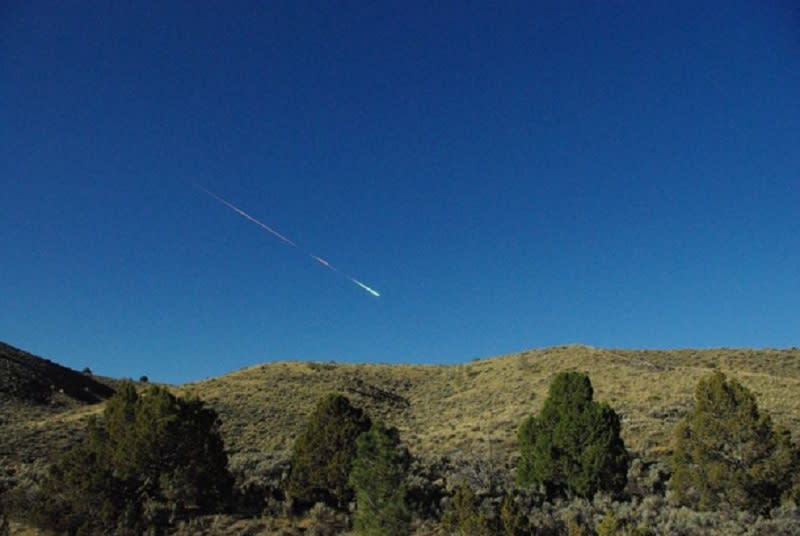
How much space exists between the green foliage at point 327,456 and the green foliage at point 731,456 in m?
13.3

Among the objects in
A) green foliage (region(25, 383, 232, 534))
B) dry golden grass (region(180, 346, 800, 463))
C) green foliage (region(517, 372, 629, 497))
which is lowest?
green foliage (region(25, 383, 232, 534))

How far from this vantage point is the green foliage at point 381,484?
58.3 ft

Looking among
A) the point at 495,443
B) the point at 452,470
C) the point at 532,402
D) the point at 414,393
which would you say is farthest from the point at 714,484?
the point at 414,393

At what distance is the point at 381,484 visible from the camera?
18266 mm

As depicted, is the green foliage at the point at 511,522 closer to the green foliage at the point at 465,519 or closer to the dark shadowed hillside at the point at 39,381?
the green foliage at the point at 465,519

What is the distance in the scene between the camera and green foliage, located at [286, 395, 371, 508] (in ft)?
72.9

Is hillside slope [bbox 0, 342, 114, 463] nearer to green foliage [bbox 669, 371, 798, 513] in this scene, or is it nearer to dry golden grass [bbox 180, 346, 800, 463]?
dry golden grass [bbox 180, 346, 800, 463]

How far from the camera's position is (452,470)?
29391 mm

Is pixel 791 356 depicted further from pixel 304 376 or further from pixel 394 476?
pixel 394 476

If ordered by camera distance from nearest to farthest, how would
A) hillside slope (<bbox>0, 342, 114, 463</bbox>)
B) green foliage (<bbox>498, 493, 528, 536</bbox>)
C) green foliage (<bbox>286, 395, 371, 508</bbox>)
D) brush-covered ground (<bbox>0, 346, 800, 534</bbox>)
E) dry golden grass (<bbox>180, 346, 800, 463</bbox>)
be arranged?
1. green foliage (<bbox>498, 493, 528, 536</bbox>)
2. green foliage (<bbox>286, 395, 371, 508</bbox>)
3. brush-covered ground (<bbox>0, 346, 800, 534</bbox>)
4. hillside slope (<bbox>0, 342, 114, 463</bbox>)
5. dry golden grass (<bbox>180, 346, 800, 463</bbox>)

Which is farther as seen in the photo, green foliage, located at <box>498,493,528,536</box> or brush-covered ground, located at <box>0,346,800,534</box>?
brush-covered ground, located at <box>0,346,800,534</box>

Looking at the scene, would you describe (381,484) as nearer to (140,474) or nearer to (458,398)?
(140,474)

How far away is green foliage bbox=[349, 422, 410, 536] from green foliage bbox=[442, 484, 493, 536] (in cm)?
149

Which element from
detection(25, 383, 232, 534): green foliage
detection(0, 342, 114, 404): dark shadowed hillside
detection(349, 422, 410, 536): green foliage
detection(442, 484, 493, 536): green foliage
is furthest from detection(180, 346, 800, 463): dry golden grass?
detection(349, 422, 410, 536): green foliage
